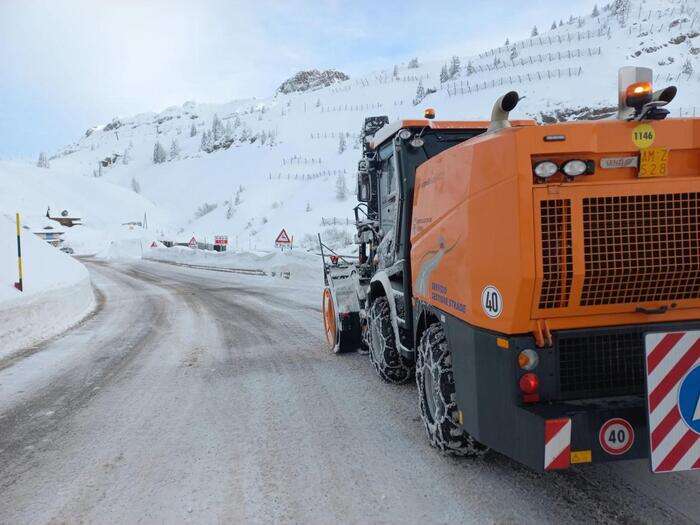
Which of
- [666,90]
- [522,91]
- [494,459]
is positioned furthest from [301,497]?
[522,91]

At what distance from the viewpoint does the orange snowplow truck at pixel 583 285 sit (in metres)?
2.64

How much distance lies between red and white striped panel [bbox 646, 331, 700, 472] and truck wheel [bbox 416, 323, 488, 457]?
3.93 ft

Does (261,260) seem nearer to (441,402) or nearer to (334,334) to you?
(334,334)

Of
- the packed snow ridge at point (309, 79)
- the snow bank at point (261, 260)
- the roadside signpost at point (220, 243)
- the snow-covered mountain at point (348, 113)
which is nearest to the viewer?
the snow bank at point (261, 260)

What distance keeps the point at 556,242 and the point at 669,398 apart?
1010 millimetres

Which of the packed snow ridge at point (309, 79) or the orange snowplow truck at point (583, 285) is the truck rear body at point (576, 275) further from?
the packed snow ridge at point (309, 79)

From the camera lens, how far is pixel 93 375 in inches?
249

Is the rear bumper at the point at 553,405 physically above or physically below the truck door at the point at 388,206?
below

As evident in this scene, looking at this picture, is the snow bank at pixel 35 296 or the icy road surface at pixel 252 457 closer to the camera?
the icy road surface at pixel 252 457

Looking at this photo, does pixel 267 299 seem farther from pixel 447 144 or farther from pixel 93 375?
pixel 447 144

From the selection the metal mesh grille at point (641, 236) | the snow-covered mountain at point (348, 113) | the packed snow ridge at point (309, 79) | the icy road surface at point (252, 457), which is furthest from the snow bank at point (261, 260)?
the packed snow ridge at point (309, 79)

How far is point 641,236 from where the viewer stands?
8.79ft

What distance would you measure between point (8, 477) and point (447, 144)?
460cm

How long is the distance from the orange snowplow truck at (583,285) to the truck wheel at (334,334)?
385 centimetres
